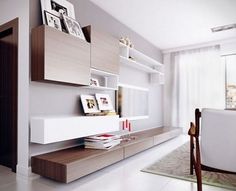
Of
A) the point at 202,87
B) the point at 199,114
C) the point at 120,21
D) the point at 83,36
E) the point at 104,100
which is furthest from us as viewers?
the point at 202,87

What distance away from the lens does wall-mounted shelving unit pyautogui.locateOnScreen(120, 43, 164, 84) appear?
3.57 metres

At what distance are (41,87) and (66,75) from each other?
0.34m

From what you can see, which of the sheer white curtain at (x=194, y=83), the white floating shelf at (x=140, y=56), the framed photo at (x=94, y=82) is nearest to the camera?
the framed photo at (x=94, y=82)

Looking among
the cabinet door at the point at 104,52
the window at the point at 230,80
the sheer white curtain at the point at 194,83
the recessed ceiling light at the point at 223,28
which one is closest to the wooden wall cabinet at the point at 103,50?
the cabinet door at the point at 104,52

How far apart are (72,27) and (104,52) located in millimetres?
615

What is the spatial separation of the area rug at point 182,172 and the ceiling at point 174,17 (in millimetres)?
2430

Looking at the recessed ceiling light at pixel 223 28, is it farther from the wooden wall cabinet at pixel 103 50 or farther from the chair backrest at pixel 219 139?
the chair backrest at pixel 219 139

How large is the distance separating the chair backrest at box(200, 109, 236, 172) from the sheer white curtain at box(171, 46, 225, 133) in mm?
3746

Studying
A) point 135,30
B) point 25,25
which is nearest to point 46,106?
point 25,25

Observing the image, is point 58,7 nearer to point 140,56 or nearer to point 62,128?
point 62,128

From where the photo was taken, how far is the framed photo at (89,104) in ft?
9.13

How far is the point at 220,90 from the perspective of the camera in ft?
16.2

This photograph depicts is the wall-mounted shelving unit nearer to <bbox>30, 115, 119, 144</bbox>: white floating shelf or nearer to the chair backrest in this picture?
<bbox>30, 115, 119, 144</bbox>: white floating shelf

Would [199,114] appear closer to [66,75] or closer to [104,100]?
[66,75]
